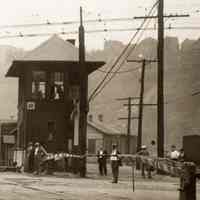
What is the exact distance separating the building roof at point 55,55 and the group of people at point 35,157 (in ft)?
23.4

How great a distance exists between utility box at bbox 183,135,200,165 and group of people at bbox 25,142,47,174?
898cm

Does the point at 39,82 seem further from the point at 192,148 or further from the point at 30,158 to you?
the point at 192,148

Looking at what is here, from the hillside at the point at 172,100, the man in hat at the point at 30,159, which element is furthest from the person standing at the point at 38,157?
the hillside at the point at 172,100

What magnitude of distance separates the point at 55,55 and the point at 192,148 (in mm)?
11148

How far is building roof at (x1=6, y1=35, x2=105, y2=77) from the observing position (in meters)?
42.7

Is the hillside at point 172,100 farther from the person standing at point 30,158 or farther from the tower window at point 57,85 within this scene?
the person standing at point 30,158

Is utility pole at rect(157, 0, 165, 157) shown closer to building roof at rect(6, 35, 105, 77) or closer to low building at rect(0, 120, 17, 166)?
building roof at rect(6, 35, 105, 77)

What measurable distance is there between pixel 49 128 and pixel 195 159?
9826 mm

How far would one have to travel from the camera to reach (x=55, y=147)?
41.8 metres

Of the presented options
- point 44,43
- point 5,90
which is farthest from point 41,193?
point 5,90

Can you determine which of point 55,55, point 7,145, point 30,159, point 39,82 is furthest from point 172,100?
point 30,159

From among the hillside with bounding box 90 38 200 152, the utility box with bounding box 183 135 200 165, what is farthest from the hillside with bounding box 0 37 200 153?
the utility box with bounding box 183 135 200 165

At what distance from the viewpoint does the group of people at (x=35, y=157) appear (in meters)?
35.1

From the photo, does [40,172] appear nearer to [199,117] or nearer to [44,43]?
[44,43]
